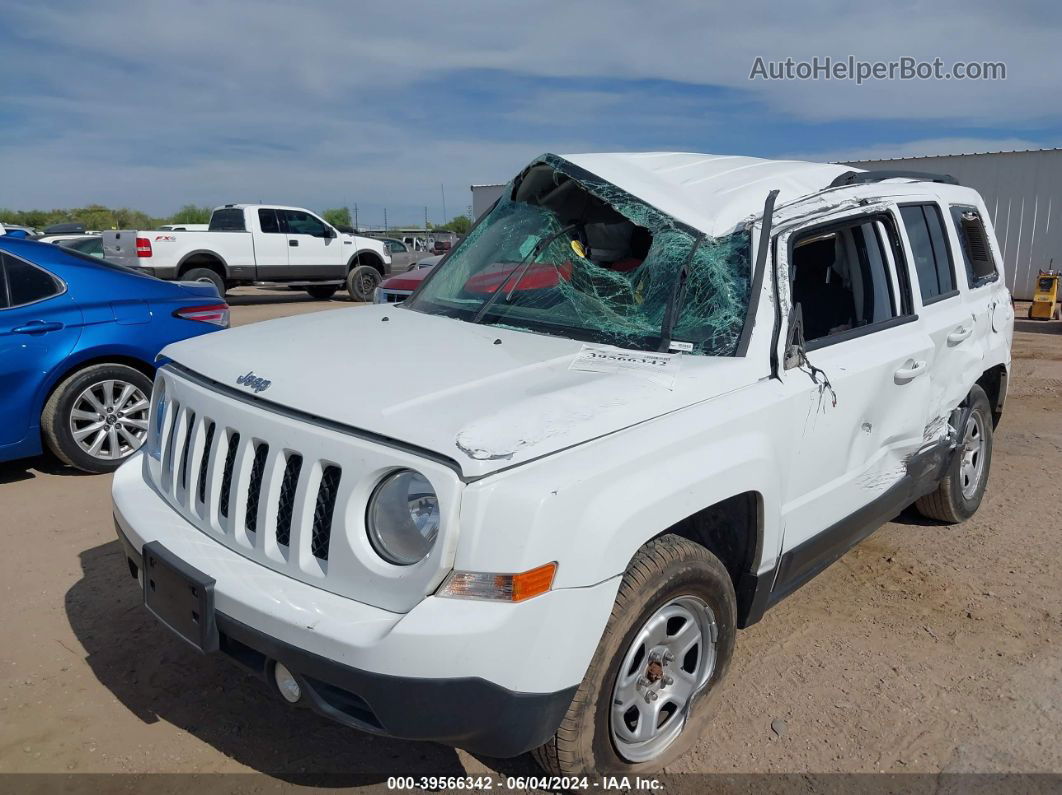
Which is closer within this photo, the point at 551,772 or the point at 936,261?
the point at 551,772

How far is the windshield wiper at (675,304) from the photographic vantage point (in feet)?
9.93

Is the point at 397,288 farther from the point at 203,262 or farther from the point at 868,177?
the point at 203,262

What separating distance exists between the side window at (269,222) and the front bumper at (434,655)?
16.5m

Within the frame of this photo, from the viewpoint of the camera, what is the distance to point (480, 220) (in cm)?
424

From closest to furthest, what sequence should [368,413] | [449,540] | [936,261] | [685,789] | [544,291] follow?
[449,540] < [368,413] < [685,789] < [544,291] < [936,261]

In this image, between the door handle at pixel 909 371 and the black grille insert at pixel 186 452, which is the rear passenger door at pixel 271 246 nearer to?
the black grille insert at pixel 186 452

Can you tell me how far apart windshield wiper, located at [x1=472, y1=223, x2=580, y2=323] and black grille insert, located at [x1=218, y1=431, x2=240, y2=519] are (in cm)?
120

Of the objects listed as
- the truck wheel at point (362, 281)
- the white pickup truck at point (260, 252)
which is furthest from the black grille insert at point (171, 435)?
the truck wheel at point (362, 281)

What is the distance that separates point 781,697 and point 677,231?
1.87 m

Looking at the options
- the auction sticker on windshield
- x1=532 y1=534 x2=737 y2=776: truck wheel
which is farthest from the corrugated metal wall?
x1=532 y1=534 x2=737 y2=776: truck wheel

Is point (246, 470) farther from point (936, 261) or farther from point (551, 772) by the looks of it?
point (936, 261)

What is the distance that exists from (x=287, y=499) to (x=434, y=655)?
28.1 inches

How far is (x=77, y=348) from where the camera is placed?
547 centimetres

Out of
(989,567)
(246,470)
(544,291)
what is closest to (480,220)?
(544,291)
